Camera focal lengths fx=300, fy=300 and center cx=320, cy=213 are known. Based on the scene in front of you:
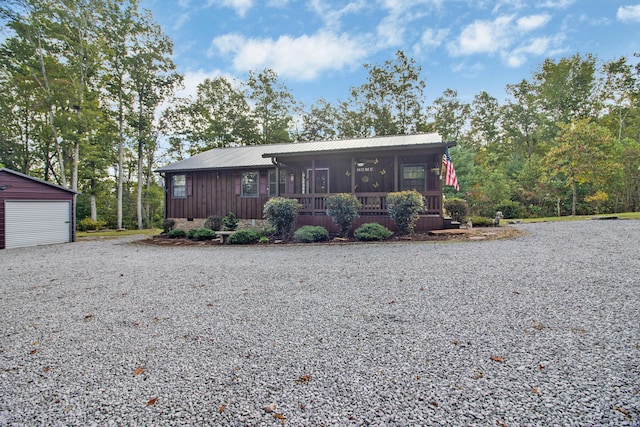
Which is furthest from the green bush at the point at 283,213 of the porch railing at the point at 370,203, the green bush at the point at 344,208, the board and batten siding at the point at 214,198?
the board and batten siding at the point at 214,198

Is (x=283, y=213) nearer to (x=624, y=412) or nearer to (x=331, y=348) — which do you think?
(x=331, y=348)

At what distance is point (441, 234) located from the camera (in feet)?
31.8

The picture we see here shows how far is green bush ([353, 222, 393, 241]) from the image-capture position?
375 inches

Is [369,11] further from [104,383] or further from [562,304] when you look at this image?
[104,383]

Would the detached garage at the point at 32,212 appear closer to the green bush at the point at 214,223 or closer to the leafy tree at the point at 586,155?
the green bush at the point at 214,223

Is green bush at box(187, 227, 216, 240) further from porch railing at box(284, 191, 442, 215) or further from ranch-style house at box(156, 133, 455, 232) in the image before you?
porch railing at box(284, 191, 442, 215)

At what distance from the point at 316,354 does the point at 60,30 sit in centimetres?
2153

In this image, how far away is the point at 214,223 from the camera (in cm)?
1341

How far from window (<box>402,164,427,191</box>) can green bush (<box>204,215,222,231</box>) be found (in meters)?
8.20

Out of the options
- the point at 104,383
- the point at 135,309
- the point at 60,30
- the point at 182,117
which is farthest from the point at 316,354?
the point at 182,117

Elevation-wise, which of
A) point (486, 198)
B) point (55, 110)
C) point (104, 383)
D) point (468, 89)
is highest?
point (468, 89)

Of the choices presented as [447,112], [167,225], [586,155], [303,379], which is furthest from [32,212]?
[447,112]

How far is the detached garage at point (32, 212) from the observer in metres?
10.3

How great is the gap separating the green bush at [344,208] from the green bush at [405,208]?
1.11 meters
